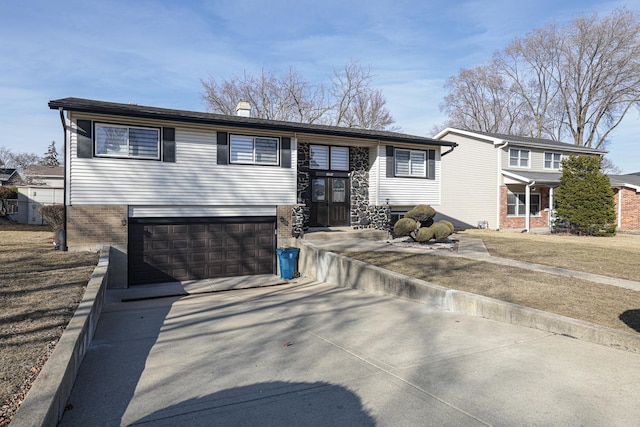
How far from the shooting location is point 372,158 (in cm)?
1534

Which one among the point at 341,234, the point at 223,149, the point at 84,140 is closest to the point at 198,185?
the point at 223,149

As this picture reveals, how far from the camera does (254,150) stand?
12.9m

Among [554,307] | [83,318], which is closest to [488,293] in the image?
[554,307]

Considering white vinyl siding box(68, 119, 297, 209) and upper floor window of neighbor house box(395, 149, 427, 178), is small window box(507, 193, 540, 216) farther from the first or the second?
white vinyl siding box(68, 119, 297, 209)

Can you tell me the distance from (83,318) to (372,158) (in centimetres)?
1197

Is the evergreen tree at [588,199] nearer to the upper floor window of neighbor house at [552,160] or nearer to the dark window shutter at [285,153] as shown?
the upper floor window of neighbor house at [552,160]

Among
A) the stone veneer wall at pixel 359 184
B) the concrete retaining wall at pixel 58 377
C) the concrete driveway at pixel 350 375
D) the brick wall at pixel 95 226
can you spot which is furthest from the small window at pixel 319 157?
the concrete retaining wall at pixel 58 377

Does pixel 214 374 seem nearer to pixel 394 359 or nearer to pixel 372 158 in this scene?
pixel 394 359

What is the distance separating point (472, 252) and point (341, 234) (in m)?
4.36

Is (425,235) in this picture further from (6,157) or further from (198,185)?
(6,157)

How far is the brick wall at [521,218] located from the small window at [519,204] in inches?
9.0

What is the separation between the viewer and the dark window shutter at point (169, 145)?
11.7 meters

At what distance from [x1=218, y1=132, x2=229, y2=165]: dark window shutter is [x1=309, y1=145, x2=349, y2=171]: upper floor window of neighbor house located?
3424 millimetres

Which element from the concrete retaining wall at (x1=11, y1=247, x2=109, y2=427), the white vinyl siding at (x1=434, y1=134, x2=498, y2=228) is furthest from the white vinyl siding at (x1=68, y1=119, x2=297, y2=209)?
the white vinyl siding at (x1=434, y1=134, x2=498, y2=228)
